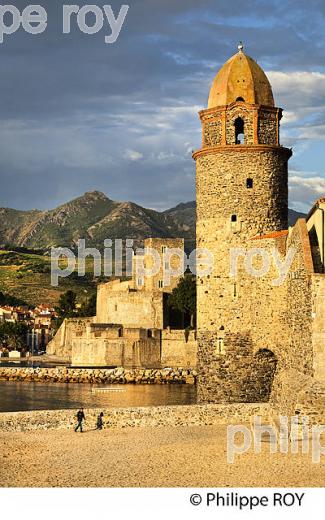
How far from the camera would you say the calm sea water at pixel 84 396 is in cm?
3159

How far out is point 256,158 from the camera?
2408cm

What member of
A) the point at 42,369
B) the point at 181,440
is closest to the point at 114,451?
the point at 181,440

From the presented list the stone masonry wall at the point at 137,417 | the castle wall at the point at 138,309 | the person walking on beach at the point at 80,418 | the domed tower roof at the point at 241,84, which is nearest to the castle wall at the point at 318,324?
the stone masonry wall at the point at 137,417

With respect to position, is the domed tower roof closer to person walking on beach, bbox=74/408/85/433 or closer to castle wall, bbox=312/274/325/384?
castle wall, bbox=312/274/325/384

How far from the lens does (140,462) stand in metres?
16.6

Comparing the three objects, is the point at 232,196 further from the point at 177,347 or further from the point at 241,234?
the point at 177,347

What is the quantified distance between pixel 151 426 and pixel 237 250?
5.44m

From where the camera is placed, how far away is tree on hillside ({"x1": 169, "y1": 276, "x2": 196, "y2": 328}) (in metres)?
51.1

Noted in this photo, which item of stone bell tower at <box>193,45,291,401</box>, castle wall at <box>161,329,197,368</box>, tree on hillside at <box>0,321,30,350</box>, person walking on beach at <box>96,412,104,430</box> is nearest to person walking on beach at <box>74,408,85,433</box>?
person walking on beach at <box>96,412,104,430</box>

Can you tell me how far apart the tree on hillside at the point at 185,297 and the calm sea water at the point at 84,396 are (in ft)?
36.5

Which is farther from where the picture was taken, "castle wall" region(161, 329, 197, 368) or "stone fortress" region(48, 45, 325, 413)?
"castle wall" region(161, 329, 197, 368)

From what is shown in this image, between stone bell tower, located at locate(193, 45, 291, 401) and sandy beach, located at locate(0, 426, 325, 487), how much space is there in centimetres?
431

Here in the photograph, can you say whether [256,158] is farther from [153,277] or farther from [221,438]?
[153,277]

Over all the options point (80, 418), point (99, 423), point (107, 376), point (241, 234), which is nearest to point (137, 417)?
point (99, 423)
